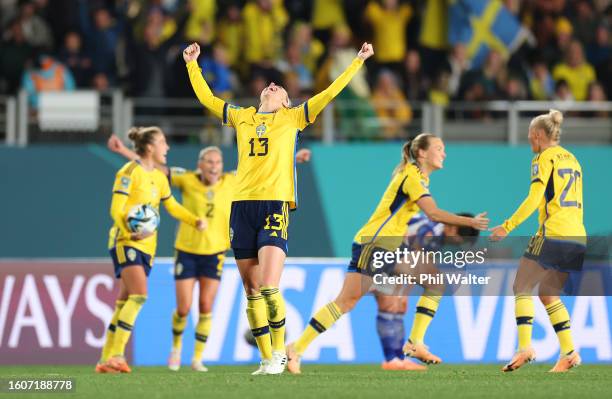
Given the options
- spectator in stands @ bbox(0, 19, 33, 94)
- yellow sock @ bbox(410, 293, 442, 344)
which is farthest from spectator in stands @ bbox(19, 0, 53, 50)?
yellow sock @ bbox(410, 293, 442, 344)

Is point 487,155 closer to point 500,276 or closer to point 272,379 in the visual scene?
point 500,276

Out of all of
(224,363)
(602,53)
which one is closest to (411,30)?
(602,53)

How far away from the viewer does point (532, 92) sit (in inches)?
715

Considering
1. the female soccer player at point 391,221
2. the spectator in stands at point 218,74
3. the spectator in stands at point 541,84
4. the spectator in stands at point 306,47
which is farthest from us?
the spectator in stands at point 541,84

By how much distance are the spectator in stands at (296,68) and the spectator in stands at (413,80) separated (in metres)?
1.30

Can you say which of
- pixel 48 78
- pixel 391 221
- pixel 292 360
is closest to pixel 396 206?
pixel 391 221

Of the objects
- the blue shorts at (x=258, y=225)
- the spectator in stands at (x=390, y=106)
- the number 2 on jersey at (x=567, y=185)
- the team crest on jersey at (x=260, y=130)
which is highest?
the spectator in stands at (x=390, y=106)

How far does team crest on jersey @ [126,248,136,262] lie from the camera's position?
1143 cm

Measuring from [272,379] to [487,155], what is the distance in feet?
27.7

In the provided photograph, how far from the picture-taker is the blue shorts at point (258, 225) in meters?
9.73

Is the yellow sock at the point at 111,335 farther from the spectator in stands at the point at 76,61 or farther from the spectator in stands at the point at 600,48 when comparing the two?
the spectator in stands at the point at 600,48

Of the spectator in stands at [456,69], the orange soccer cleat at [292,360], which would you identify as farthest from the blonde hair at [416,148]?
the spectator in stands at [456,69]

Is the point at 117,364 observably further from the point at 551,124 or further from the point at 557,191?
the point at 551,124

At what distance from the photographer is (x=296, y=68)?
17.4 m
